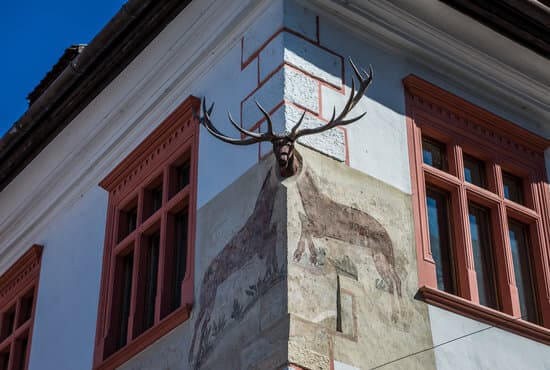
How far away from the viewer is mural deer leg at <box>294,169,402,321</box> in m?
9.87

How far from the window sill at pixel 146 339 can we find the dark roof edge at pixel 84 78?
10.7ft

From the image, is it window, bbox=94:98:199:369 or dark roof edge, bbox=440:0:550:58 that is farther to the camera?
dark roof edge, bbox=440:0:550:58

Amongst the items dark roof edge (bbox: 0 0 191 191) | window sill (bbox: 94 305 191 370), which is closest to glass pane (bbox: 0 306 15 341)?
dark roof edge (bbox: 0 0 191 191)

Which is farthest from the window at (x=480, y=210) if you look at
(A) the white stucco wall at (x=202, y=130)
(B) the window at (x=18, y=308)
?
(B) the window at (x=18, y=308)

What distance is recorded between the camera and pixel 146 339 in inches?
436

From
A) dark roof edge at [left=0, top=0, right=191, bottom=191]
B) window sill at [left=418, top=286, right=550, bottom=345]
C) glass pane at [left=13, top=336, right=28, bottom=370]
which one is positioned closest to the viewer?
window sill at [left=418, top=286, right=550, bottom=345]

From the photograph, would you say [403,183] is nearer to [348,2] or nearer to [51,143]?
[348,2]

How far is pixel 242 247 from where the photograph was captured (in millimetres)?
10133

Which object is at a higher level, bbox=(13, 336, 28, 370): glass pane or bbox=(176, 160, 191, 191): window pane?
bbox=(176, 160, 191, 191): window pane

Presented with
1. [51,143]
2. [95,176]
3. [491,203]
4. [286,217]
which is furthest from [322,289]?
[51,143]

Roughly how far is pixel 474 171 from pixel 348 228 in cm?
235

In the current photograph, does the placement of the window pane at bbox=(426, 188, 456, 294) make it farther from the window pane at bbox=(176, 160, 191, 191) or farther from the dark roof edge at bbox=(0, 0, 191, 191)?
the dark roof edge at bbox=(0, 0, 191, 191)

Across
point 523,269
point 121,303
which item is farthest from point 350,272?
point 121,303

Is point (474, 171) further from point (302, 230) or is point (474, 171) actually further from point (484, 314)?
point (302, 230)
